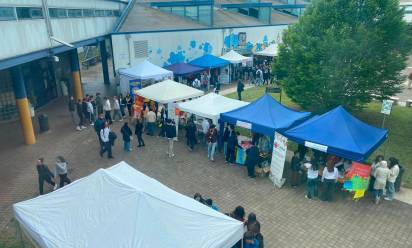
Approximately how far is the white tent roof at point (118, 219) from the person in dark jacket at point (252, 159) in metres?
4.90

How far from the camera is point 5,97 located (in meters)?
18.5

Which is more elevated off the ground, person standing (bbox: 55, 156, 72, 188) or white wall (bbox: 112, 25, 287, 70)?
white wall (bbox: 112, 25, 287, 70)

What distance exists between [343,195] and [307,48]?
8.26 metres

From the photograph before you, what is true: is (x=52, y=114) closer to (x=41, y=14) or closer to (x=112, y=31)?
(x=41, y=14)

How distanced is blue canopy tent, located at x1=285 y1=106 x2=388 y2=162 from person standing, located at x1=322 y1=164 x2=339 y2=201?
1.67 ft

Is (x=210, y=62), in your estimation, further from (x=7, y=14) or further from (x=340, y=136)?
(x=340, y=136)

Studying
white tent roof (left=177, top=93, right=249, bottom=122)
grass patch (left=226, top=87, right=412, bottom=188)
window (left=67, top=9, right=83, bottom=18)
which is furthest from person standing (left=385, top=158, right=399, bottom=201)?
window (left=67, top=9, right=83, bottom=18)

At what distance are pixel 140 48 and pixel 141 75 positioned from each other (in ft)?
19.9

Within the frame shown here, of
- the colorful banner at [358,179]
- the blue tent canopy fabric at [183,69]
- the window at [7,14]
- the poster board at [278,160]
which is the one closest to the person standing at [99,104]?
the window at [7,14]

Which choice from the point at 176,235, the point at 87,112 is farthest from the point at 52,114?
the point at 176,235

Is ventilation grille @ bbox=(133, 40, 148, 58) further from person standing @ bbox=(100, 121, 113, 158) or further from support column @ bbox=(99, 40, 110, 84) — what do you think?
person standing @ bbox=(100, 121, 113, 158)

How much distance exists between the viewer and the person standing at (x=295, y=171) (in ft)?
36.2

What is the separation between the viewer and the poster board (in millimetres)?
11133

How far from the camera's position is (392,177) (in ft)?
32.7
